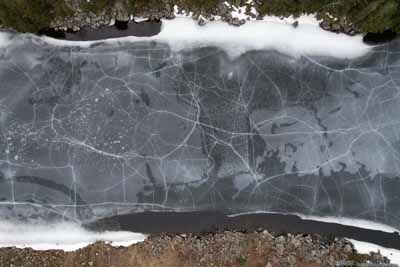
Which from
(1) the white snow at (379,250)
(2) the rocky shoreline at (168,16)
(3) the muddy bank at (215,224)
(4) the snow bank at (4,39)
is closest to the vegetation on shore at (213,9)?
(2) the rocky shoreline at (168,16)

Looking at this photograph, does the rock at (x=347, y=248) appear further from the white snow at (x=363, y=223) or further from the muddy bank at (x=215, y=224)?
the white snow at (x=363, y=223)

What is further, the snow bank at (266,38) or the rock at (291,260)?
the snow bank at (266,38)

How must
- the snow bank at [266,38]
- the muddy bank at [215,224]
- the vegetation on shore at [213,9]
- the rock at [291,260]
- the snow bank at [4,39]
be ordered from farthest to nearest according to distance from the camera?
1. the snow bank at [4,39]
2. the snow bank at [266,38]
3. the muddy bank at [215,224]
4. the rock at [291,260]
5. the vegetation on shore at [213,9]

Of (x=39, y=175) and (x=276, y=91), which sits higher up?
(x=276, y=91)

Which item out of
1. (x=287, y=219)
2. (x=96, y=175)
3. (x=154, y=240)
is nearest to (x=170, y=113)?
(x=96, y=175)

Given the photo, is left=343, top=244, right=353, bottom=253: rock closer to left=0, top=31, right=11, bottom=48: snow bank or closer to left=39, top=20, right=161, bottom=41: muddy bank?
left=39, top=20, right=161, bottom=41: muddy bank

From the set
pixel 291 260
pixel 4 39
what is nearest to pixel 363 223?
pixel 291 260

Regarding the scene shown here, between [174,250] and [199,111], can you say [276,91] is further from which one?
[174,250]
